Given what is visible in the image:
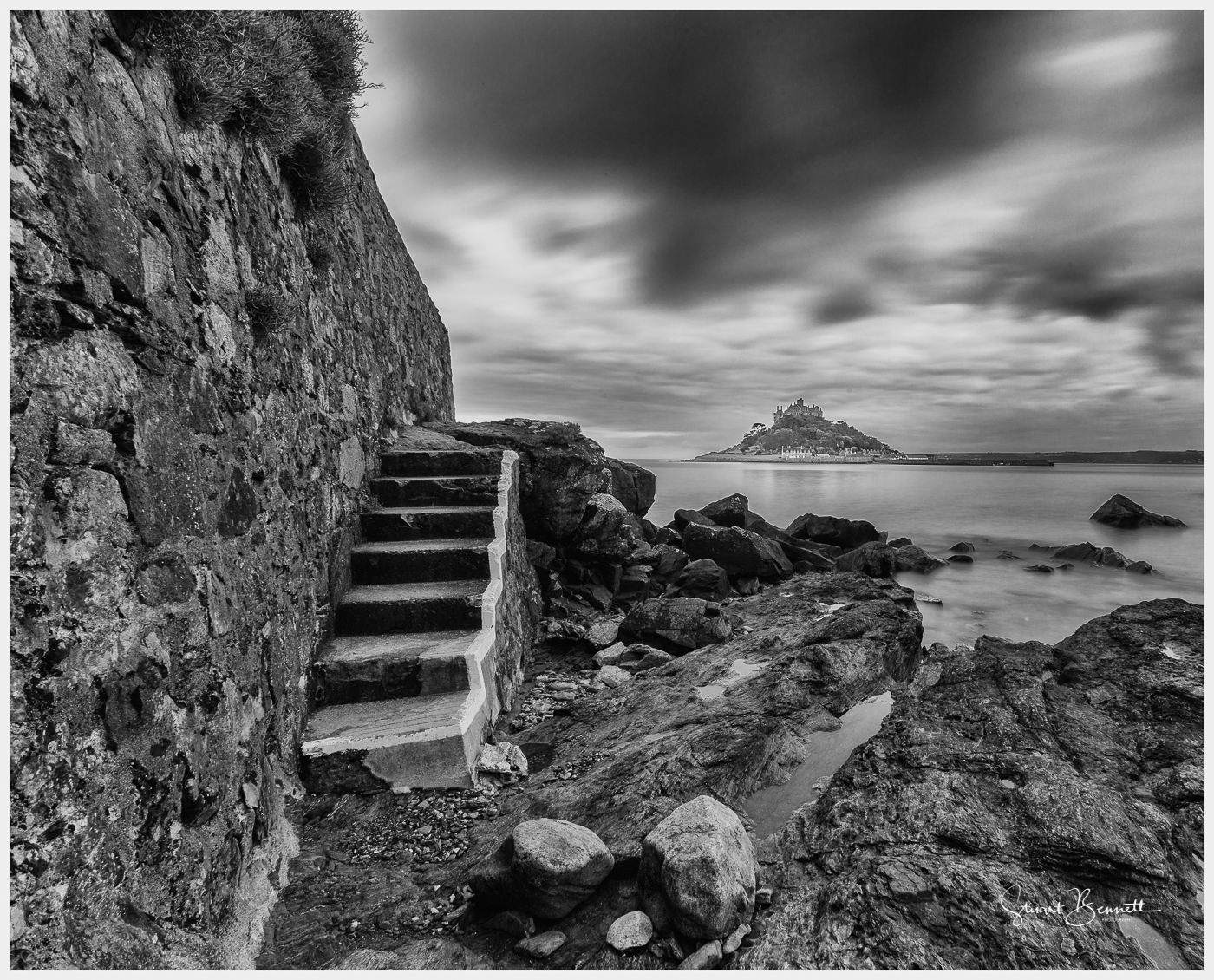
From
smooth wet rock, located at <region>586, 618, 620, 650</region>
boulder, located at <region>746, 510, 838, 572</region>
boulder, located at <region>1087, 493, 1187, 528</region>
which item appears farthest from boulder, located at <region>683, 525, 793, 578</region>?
boulder, located at <region>1087, 493, 1187, 528</region>

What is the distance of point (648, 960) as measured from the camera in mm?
2229

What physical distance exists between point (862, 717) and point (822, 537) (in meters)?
14.7

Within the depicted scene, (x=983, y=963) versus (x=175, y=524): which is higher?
(x=175, y=524)

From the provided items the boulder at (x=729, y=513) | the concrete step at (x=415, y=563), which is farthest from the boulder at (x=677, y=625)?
the boulder at (x=729, y=513)

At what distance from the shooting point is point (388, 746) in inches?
139

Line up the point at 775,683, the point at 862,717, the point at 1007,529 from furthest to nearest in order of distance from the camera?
the point at 1007,529 < the point at 775,683 < the point at 862,717

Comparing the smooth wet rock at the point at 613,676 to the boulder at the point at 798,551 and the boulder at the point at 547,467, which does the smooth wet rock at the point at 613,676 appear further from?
the boulder at the point at 798,551

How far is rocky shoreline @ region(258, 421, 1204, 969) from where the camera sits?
2.11 m

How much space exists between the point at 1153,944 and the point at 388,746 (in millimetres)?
3705

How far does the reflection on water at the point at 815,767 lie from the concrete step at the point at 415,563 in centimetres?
295

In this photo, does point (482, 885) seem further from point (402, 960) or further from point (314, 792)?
point (314, 792)

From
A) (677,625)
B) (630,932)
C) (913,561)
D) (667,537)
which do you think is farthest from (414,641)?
(913,561)

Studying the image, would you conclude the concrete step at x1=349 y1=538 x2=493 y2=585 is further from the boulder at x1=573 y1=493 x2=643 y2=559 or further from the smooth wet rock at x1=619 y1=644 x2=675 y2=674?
the boulder at x1=573 y1=493 x2=643 y2=559

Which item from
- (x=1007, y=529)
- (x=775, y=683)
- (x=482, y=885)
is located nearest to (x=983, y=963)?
(x=482, y=885)
